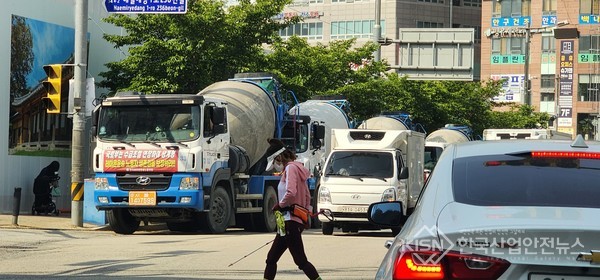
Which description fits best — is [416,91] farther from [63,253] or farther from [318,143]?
[63,253]

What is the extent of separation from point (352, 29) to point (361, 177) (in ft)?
221

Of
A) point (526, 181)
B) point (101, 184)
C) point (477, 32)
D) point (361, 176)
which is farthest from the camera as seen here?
point (477, 32)

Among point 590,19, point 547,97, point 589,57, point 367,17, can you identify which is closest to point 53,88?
point 367,17

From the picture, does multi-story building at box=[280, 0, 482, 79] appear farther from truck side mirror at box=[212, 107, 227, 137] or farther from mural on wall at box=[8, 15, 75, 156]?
truck side mirror at box=[212, 107, 227, 137]

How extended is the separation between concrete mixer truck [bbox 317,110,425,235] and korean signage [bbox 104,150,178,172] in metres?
3.45

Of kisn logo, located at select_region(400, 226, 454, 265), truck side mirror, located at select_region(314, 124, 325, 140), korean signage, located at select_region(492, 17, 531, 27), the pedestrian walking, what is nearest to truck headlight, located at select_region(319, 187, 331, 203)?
truck side mirror, located at select_region(314, 124, 325, 140)

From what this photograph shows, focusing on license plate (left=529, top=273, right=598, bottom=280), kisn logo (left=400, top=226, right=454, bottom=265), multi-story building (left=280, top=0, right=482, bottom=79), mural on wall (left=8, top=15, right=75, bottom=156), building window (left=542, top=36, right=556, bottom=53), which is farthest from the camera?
building window (left=542, top=36, right=556, bottom=53)

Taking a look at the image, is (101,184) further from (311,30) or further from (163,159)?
(311,30)

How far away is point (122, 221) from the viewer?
21.8m

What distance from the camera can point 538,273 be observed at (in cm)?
407

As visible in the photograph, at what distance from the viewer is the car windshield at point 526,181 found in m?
4.82

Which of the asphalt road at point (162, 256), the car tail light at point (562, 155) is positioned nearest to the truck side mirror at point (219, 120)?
the asphalt road at point (162, 256)

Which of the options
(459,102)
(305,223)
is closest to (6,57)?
(305,223)

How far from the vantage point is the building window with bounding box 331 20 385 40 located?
8788cm
